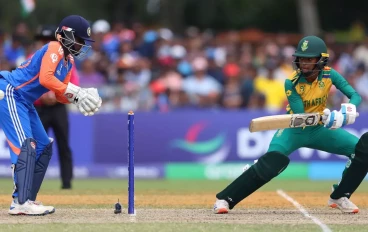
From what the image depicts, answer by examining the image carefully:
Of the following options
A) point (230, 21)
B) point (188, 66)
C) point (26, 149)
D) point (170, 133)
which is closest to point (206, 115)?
point (170, 133)

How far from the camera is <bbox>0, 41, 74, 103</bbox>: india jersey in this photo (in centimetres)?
932

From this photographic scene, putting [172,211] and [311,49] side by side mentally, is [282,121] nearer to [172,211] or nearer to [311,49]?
[311,49]

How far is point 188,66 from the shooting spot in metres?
20.6

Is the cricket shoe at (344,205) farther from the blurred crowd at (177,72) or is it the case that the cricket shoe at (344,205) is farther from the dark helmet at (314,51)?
the blurred crowd at (177,72)

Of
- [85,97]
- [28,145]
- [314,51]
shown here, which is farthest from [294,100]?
[28,145]

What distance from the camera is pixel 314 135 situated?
399 inches

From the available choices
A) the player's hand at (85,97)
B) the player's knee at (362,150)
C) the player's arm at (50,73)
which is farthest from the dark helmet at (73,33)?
the player's knee at (362,150)

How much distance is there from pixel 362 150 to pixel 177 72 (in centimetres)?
1081

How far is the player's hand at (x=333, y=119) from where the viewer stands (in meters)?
9.61

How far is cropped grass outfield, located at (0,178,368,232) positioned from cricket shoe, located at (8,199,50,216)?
10cm

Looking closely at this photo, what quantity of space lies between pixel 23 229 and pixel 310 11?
1994 cm

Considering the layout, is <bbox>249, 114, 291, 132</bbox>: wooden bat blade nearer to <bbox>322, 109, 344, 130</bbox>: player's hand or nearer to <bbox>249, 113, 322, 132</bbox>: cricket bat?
<bbox>249, 113, 322, 132</bbox>: cricket bat

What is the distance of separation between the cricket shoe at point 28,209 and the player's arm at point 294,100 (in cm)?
293

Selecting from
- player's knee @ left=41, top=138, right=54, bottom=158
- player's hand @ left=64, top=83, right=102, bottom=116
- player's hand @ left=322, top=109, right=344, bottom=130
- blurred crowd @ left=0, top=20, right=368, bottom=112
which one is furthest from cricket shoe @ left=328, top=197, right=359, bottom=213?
blurred crowd @ left=0, top=20, right=368, bottom=112
